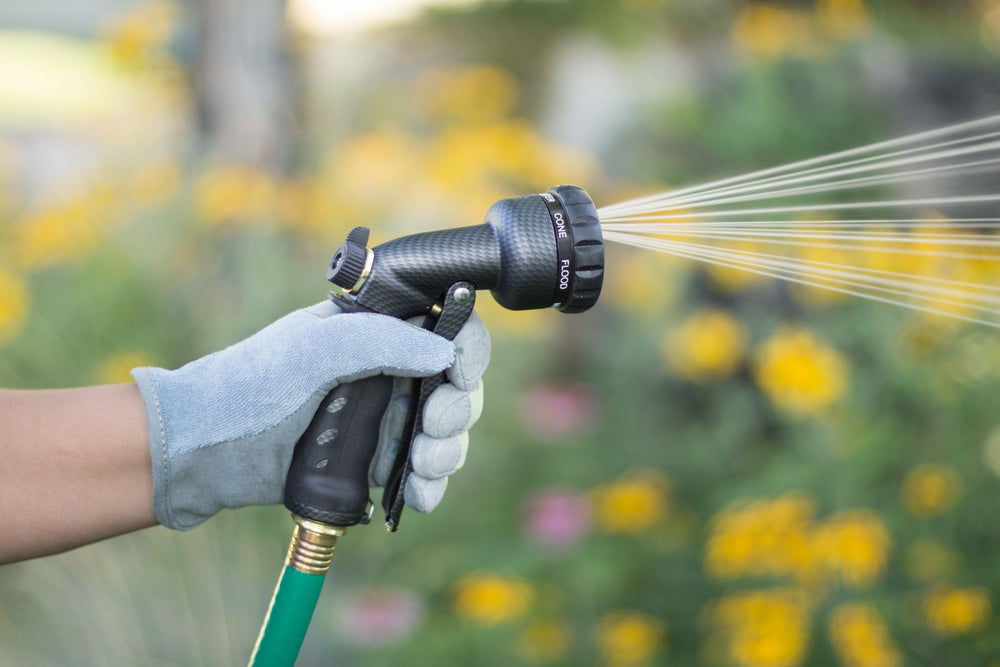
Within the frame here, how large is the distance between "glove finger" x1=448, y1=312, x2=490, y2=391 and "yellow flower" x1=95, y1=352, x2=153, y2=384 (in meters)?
1.85

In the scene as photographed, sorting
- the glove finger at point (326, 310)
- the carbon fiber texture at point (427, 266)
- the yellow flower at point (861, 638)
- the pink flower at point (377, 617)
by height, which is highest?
the carbon fiber texture at point (427, 266)

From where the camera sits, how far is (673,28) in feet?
17.3

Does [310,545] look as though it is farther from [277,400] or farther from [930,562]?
[930,562]

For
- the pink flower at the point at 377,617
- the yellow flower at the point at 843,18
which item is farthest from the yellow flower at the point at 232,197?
the yellow flower at the point at 843,18

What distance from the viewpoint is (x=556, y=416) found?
3.36 meters

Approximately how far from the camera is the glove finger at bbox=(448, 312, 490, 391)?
1.41 m


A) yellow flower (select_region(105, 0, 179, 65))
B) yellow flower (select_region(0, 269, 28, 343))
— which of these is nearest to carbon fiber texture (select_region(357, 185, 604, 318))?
yellow flower (select_region(0, 269, 28, 343))

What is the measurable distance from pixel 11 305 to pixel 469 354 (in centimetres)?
209

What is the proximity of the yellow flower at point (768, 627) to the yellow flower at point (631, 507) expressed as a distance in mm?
413

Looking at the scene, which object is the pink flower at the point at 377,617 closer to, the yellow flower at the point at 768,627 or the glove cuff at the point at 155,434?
the yellow flower at the point at 768,627

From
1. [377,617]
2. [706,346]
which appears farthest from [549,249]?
[706,346]

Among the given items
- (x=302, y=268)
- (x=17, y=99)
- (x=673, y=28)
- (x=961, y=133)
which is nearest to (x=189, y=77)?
(x=302, y=268)

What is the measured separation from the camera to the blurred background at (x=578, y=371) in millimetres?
2473

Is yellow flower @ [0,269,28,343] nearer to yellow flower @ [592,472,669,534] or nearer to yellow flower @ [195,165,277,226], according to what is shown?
yellow flower @ [195,165,277,226]
